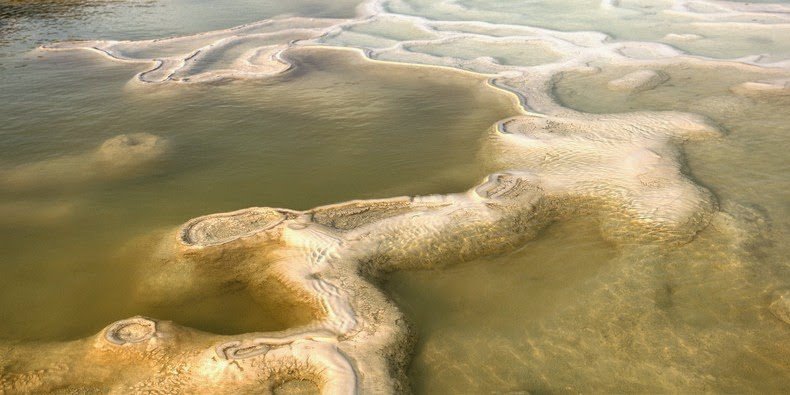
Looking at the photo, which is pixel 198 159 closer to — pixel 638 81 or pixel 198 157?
pixel 198 157

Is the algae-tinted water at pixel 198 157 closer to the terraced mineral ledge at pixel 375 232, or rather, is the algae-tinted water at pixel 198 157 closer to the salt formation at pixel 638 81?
the terraced mineral ledge at pixel 375 232

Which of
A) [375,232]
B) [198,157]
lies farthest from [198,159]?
[375,232]

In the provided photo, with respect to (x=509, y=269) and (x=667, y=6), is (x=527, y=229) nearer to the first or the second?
(x=509, y=269)

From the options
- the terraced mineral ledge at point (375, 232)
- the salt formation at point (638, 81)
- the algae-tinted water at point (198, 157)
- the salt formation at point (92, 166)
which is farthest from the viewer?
the salt formation at point (638, 81)

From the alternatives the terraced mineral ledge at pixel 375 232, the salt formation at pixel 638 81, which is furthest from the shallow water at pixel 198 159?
the salt formation at pixel 638 81

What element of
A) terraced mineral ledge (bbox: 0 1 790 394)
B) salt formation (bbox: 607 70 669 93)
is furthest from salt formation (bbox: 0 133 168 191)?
salt formation (bbox: 607 70 669 93)
